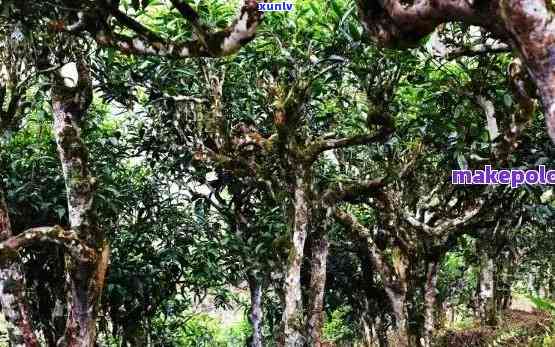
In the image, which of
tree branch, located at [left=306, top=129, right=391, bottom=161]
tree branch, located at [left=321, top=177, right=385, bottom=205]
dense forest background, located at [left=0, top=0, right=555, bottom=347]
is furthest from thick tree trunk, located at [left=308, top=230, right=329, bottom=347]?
tree branch, located at [left=306, top=129, right=391, bottom=161]

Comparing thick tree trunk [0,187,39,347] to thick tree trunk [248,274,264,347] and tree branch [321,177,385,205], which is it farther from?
thick tree trunk [248,274,264,347]

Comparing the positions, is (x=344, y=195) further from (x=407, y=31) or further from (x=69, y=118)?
(x=407, y=31)

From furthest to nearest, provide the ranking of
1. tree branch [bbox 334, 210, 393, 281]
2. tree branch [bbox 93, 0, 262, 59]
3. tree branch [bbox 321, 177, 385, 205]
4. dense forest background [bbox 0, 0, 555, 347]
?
tree branch [bbox 334, 210, 393, 281] → tree branch [bbox 321, 177, 385, 205] → dense forest background [bbox 0, 0, 555, 347] → tree branch [bbox 93, 0, 262, 59]

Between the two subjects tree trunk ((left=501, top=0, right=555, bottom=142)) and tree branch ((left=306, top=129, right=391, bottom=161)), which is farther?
tree branch ((left=306, top=129, right=391, bottom=161))

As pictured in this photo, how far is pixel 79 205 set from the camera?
16.9 ft

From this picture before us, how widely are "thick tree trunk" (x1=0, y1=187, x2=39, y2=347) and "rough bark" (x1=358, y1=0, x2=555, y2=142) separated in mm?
3892

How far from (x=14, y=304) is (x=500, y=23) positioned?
4563 millimetres

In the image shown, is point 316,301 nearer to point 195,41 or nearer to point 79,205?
point 79,205

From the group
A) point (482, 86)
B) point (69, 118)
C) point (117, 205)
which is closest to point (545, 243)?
point (482, 86)

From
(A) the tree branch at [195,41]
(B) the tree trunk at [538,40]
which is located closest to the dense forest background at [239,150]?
(A) the tree branch at [195,41]

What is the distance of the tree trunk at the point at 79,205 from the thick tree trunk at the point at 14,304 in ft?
1.10

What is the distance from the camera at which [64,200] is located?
719 cm

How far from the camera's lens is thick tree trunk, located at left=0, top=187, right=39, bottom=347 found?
190 inches

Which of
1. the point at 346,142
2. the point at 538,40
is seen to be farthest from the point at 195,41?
the point at 346,142
